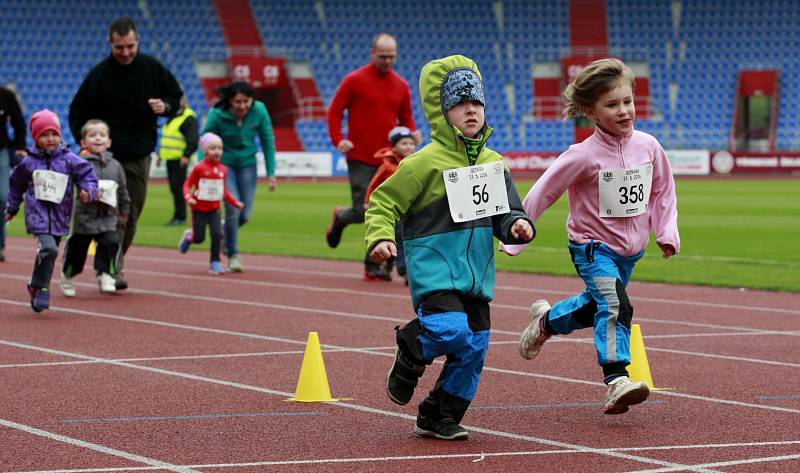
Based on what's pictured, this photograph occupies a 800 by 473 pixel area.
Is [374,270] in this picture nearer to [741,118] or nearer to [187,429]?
[187,429]

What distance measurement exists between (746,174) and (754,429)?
144ft

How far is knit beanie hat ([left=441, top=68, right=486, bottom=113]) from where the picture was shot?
5660 millimetres

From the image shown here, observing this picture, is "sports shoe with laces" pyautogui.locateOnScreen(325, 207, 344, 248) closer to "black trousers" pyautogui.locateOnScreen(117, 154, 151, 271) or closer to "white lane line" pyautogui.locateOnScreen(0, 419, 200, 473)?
"black trousers" pyautogui.locateOnScreen(117, 154, 151, 271)

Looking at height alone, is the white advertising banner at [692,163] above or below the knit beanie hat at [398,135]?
below

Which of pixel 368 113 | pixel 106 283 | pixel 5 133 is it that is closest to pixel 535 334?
pixel 106 283

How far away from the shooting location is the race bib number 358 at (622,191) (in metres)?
6.50

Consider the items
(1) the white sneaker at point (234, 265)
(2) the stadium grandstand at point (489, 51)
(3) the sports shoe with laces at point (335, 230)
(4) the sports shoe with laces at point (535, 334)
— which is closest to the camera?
(4) the sports shoe with laces at point (535, 334)

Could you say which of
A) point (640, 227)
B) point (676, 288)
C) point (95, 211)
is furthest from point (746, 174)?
point (640, 227)

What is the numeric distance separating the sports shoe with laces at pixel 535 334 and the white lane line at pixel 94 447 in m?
2.48

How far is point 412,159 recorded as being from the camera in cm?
572

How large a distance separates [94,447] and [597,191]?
9.14 ft

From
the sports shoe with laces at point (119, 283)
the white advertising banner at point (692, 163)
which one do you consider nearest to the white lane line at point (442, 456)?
the sports shoe with laces at point (119, 283)

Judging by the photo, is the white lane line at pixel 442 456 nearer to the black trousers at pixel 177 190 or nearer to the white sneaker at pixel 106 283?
the white sneaker at pixel 106 283

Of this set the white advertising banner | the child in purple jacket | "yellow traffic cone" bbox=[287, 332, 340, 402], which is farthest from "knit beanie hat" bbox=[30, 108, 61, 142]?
the white advertising banner
